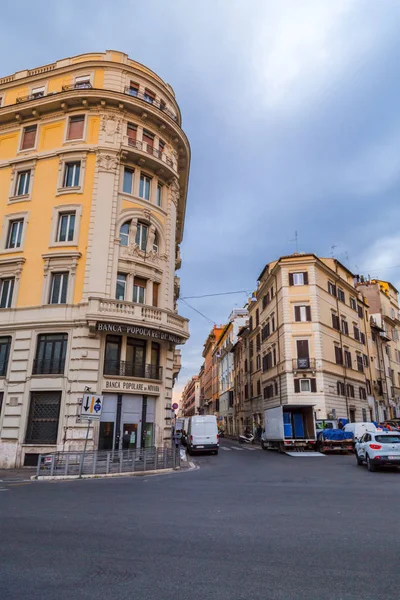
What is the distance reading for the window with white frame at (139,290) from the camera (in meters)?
24.0

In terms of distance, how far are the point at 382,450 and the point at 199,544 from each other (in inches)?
533

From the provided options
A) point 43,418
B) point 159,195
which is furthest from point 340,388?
point 43,418

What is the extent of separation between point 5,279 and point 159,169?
11385 millimetres

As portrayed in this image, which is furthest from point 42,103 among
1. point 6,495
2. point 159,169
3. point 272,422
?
point 272,422

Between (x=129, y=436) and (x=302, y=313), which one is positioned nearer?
(x=129, y=436)

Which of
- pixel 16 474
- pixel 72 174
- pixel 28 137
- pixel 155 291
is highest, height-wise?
pixel 28 137

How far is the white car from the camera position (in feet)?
55.5

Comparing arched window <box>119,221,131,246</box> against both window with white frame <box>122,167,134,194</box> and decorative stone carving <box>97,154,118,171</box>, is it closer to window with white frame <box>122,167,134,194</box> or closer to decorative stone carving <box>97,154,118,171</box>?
window with white frame <box>122,167,134,194</box>

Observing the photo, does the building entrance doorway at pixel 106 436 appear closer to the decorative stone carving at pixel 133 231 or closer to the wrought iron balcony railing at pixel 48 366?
the wrought iron balcony railing at pixel 48 366

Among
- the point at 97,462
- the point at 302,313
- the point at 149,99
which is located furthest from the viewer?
the point at 302,313

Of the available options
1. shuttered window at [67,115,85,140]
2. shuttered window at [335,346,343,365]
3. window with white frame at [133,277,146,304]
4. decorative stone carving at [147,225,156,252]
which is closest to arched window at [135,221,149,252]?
decorative stone carving at [147,225,156,252]

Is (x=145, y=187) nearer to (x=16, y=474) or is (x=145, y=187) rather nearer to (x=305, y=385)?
(x=16, y=474)

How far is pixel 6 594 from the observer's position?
14.2 ft

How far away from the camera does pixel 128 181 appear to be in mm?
25703
